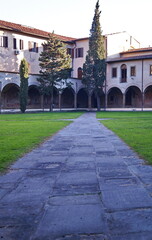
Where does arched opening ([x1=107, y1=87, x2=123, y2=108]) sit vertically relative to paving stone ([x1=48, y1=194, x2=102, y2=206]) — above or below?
above

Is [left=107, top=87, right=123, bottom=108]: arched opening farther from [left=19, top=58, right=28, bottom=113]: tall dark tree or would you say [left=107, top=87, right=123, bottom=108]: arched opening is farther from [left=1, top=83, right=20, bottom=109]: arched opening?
[left=19, top=58, right=28, bottom=113]: tall dark tree

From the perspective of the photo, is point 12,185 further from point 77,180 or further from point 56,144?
point 56,144

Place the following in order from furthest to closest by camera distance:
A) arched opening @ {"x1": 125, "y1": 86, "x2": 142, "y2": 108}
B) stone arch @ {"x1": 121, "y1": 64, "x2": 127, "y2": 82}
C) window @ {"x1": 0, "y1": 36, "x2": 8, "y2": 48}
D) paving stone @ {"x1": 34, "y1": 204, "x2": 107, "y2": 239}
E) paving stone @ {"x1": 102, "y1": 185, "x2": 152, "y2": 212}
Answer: arched opening @ {"x1": 125, "y1": 86, "x2": 142, "y2": 108} → stone arch @ {"x1": 121, "y1": 64, "x2": 127, "y2": 82} → window @ {"x1": 0, "y1": 36, "x2": 8, "y2": 48} → paving stone @ {"x1": 102, "y1": 185, "x2": 152, "y2": 212} → paving stone @ {"x1": 34, "y1": 204, "x2": 107, "y2": 239}

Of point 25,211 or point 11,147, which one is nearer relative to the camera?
point 25,211

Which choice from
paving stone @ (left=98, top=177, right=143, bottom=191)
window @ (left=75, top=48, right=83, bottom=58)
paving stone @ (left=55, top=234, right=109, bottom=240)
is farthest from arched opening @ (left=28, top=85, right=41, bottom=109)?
paving stone @ (left=55, top=234, right=109, bottom=240)

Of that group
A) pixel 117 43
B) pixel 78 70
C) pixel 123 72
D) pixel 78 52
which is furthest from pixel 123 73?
pixel 78 52

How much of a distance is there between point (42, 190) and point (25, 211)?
0.65 meters

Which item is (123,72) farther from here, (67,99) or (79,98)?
(67,99)

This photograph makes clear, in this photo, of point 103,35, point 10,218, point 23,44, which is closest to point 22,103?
point 23,44

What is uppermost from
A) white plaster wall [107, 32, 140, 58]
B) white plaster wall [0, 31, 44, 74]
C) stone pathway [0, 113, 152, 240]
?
white plaster wall [107, 32, 140, 58]

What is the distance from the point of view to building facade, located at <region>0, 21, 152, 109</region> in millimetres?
32594

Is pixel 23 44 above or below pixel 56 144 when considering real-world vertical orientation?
above

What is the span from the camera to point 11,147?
6.39m

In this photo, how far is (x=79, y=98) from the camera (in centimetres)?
4091
